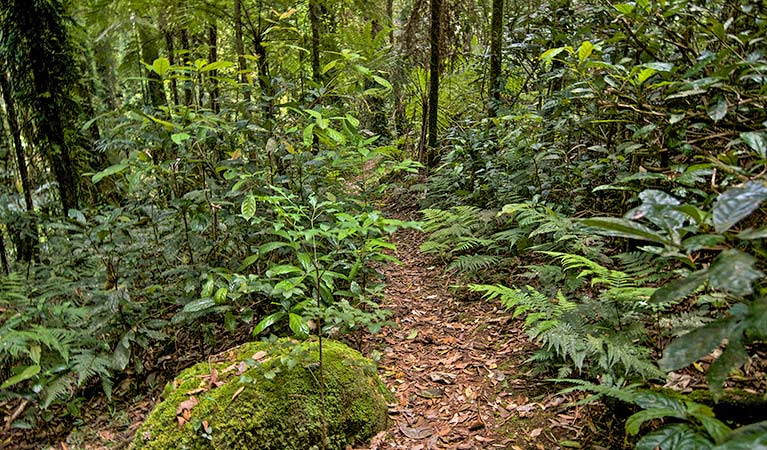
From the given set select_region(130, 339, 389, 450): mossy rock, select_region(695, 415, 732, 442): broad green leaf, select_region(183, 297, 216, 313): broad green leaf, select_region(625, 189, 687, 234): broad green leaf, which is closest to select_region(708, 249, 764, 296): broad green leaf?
select_region(625, 189, 687, 234): broad green leaf

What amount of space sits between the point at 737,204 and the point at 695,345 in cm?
39

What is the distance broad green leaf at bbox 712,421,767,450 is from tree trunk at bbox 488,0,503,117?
5667 millimetres

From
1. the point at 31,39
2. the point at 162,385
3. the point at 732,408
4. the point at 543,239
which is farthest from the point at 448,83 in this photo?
the point at 732,408

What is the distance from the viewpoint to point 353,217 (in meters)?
3.13

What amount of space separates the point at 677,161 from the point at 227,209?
138 inches

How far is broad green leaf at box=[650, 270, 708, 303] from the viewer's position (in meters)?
1.15

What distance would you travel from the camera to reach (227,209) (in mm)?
3766

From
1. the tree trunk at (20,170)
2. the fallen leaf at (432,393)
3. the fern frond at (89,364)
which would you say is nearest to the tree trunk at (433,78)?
the fallen leaf at (432,393)

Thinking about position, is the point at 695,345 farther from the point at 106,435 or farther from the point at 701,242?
the point at 106,435

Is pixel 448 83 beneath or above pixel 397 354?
above

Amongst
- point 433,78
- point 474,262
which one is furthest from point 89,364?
point 433,78

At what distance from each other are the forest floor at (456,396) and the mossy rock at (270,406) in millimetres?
229

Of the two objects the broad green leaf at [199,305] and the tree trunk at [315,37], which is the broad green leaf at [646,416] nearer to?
the broad green leaf at [199,305]

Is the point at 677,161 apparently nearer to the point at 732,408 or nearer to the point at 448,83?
the point at 732,408
